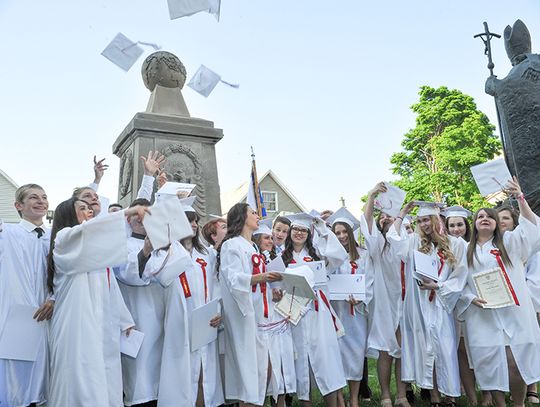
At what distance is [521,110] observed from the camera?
8.65m

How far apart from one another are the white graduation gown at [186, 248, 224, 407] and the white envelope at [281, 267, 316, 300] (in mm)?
811

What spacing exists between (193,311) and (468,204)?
23.2 metres

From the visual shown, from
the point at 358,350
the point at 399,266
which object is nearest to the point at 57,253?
the point at 358,350

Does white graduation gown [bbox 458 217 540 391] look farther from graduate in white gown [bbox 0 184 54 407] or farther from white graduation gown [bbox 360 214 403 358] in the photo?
graduate in white gown [bbox 0 184 54 407]

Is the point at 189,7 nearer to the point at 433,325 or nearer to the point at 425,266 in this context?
the point at 425,266

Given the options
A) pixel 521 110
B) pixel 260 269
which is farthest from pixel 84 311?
pixel 521 110

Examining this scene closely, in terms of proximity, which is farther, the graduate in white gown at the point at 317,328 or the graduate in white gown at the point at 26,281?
the graduate in white gown at the point at 317,328

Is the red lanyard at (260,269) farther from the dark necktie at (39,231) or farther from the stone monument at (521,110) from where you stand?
the stone monument at (521,110)

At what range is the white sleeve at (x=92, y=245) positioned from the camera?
3.87 metres

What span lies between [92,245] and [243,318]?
60.1 inches

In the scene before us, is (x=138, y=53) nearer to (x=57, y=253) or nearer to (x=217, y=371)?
(x=57, y=253)

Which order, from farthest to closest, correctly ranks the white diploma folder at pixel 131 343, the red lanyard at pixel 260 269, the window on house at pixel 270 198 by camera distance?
the window on house at pixel 270 198
the red lanyard at pixel 260 269
the white diploma folder at pixel 131 343

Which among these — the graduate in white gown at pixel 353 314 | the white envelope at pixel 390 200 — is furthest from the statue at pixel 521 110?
the graduate in white gown at pixel 353 314

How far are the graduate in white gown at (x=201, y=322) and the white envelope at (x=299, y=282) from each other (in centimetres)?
74
